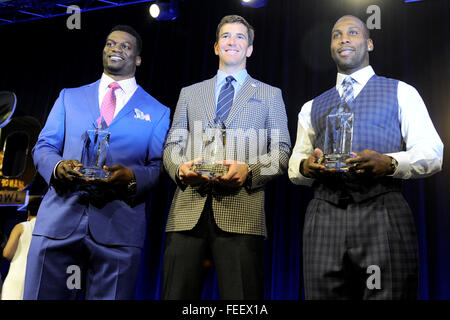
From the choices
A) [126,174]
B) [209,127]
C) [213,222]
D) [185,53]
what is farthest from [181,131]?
[185,53]

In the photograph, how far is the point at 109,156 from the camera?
2578 mm

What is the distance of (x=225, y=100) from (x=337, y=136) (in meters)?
0.65

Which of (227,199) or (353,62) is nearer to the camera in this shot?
(227,199)

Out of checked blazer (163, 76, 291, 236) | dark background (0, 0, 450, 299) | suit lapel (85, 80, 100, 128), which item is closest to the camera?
checked blazer (163, 76, 291, 236)

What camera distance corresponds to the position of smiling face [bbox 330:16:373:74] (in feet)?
8.40

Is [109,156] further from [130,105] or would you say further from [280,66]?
[280,66]

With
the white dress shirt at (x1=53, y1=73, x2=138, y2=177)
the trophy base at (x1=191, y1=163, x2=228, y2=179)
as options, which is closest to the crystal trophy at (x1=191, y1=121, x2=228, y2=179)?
the trophy base at (x1=191, y1=163, x2=228, y2=179)

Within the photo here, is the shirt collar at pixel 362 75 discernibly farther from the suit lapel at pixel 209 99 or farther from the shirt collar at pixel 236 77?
the suit lapel at pixel 209 99

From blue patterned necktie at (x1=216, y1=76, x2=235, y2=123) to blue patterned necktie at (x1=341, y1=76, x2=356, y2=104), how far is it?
1.92ft

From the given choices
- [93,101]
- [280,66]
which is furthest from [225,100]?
[280,66]

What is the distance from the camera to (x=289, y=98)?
436 centimetres

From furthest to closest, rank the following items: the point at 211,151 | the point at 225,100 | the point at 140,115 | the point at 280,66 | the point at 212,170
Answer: the point at 280,66
the point at 140,115
the point at 225,100
the point at 211,151
the point at 212,170

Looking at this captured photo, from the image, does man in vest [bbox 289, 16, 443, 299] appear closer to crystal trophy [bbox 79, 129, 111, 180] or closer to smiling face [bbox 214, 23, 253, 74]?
smiling face [bbox 214, 23, 253, 74]

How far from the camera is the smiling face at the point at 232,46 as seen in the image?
2695mm
